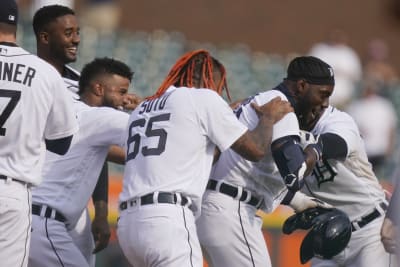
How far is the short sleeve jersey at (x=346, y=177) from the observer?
804 cm

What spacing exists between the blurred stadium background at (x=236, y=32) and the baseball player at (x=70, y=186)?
7.54 meters

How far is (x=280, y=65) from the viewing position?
17984 millimetres

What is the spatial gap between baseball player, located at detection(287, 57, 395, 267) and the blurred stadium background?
24.6 feet

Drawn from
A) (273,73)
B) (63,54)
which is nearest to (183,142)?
(63,54)

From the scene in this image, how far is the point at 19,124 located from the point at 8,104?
0.14 m

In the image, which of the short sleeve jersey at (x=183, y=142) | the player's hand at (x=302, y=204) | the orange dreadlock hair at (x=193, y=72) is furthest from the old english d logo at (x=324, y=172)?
the short sleeve jersey at (x=183, y=142)

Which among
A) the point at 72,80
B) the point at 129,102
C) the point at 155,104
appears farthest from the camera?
the point at 72,80

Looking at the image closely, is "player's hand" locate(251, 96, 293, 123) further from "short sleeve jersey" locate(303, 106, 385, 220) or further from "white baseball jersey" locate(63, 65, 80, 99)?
"white baseball jersey" locate(63, 65, 80, 99)

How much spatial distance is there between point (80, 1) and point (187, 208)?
41.8 feet

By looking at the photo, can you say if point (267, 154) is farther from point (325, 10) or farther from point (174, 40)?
point (325, 10)

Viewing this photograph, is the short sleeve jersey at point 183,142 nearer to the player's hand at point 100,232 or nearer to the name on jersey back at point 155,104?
the name on jersey back at point 155,104

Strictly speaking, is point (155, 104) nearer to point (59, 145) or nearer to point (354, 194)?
point (59, 145)

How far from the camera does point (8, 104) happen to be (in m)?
6.89

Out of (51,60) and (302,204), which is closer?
(302,204)
